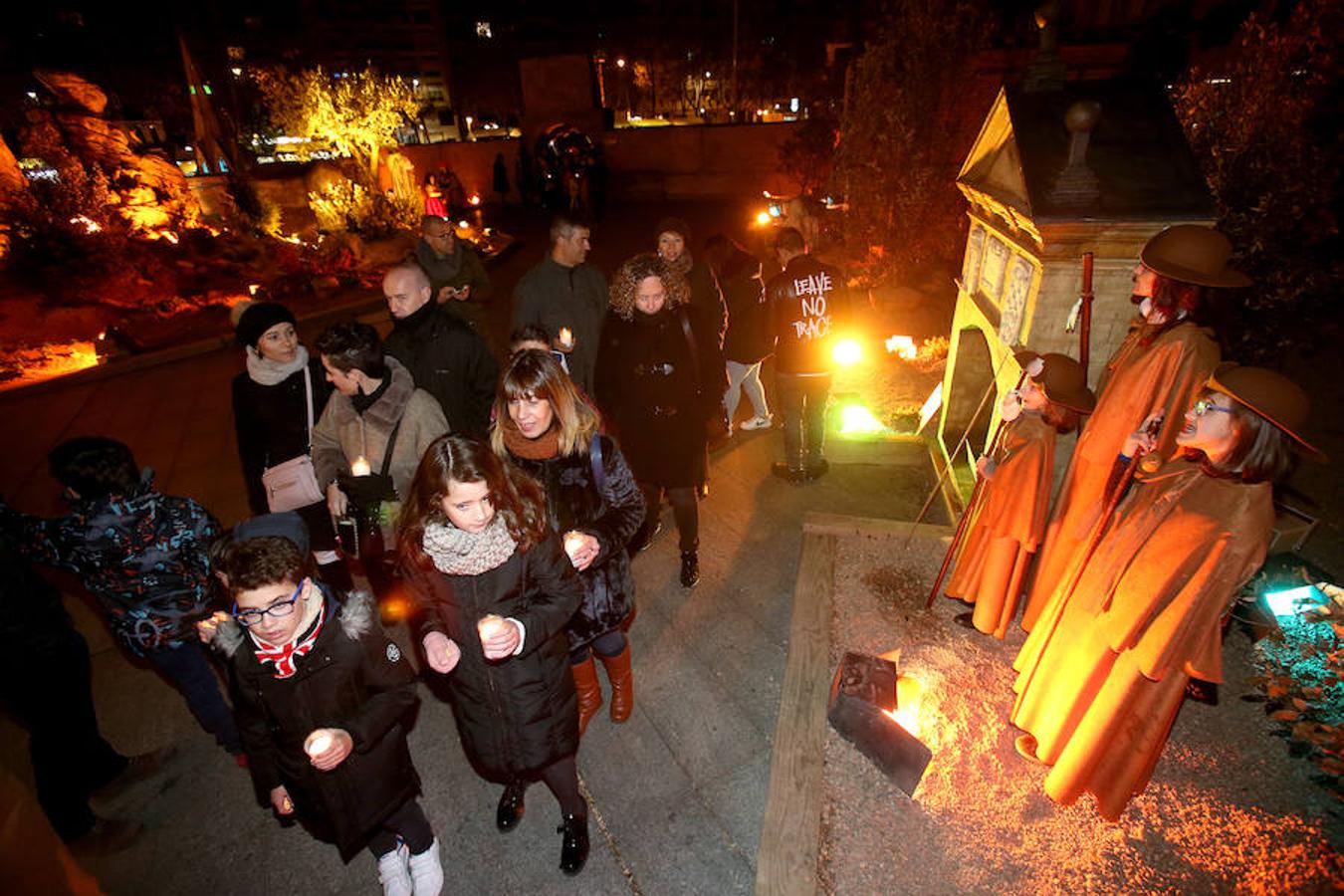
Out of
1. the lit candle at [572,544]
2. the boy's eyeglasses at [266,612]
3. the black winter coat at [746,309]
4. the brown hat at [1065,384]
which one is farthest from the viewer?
the black winter coat at [746,309]

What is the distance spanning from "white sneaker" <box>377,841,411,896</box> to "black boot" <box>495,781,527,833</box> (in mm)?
461

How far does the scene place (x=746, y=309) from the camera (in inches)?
226

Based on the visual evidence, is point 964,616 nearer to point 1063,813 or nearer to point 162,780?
point 1063,813

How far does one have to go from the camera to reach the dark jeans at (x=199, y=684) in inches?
125

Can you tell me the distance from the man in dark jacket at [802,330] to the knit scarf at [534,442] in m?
2.85

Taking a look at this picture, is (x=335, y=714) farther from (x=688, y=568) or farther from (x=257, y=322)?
(x=688, y=568)

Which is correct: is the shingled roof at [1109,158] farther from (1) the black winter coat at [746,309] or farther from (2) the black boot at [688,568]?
(2) the black boot at [688,568]

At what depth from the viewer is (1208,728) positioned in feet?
10.9

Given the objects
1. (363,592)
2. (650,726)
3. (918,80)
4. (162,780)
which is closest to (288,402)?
(363,592)

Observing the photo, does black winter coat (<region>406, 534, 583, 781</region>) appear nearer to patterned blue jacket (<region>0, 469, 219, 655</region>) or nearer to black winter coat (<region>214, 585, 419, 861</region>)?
black winter coat (<region>214, 585, 419, 861</region>)

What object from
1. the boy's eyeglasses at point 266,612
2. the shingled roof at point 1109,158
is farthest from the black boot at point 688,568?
the shingled roof at point 1109,158

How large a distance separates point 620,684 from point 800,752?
104 cm

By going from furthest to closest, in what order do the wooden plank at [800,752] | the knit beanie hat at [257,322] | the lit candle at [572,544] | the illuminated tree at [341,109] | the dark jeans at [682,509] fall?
the illuminated tree at [341,109] → the dark jeans at [682,509] → the knit beanie hat at [257,322] → the wooden plank at [800,752] → the lit candle at [572,544]

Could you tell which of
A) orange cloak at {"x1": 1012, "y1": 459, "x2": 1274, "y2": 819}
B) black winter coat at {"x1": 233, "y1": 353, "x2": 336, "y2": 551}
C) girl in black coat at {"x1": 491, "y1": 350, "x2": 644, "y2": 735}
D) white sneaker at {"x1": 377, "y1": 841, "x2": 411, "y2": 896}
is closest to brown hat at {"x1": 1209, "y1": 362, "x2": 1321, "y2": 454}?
orange cloak at {"x1": 1012, "y1": 459, "x2": 1274, "y2": 819}
